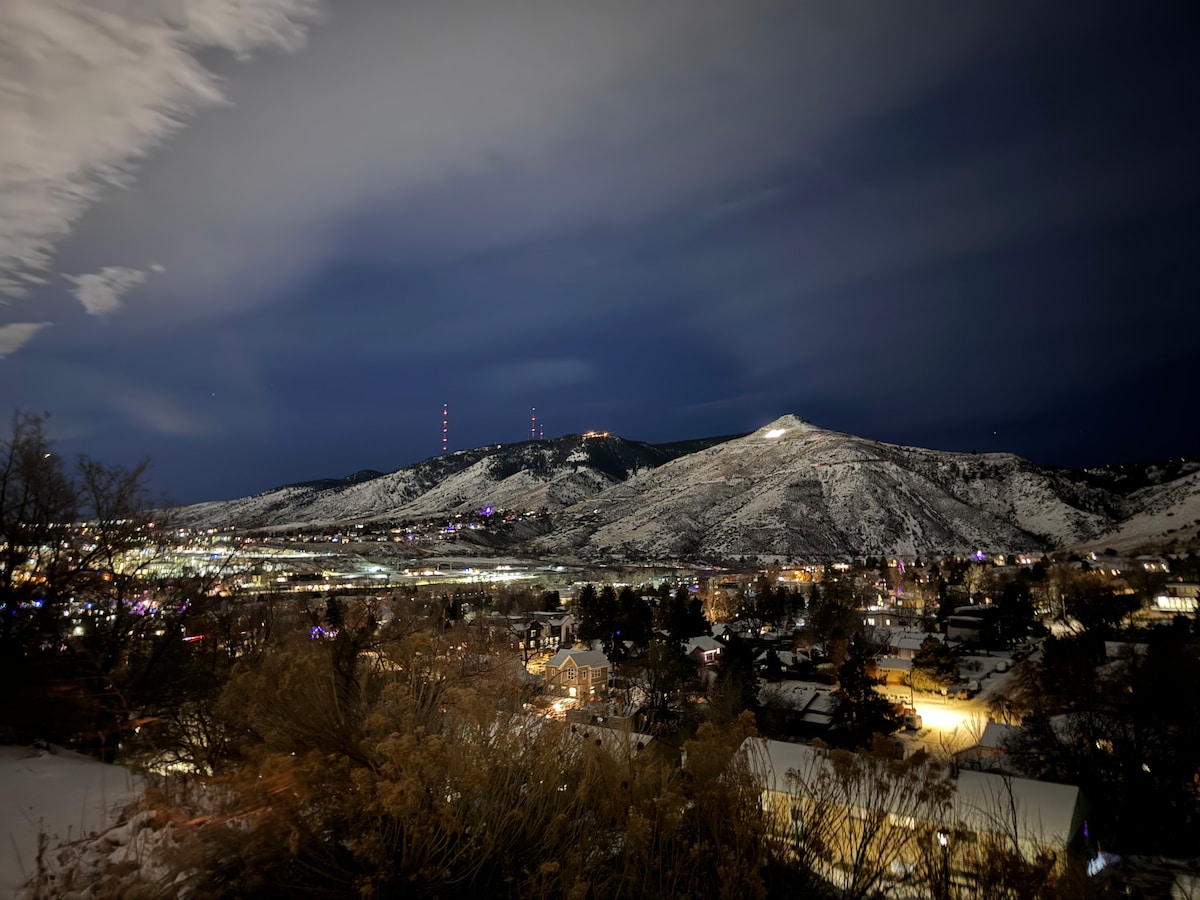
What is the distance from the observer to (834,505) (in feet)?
323

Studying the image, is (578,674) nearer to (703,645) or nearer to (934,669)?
(703,645)

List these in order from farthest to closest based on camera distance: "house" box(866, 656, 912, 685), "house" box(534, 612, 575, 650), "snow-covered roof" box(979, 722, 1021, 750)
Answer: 1. "house" box(534, 612, 575, 650)
2. "house" box(866, 656, 912, 685)
3. "snow-covered roof" box(979, 722, 1021, 750)

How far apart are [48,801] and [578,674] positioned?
Answer: 25246 mm

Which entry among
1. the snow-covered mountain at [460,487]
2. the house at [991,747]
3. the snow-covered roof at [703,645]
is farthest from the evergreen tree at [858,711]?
the snow-covered mountain at [460,487]

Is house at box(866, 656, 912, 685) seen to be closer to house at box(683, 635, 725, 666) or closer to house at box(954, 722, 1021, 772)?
house at box(683, 635, 725, 666)

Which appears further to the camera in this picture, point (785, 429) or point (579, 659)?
point (785, 429)

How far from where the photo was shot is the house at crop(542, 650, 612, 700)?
28391mm

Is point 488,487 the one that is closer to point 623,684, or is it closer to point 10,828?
point 623,684

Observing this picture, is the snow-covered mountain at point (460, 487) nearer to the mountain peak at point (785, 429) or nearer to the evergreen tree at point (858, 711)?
the mountain peak at point (785, 429)

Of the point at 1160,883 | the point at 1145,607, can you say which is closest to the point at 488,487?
the point at 1145,607

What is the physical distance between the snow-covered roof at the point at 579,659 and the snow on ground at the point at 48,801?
80.2ft

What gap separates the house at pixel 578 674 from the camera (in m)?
28.4

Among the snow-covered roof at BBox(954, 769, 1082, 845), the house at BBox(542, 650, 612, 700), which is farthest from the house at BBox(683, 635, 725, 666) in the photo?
the snow-covered roof at BBox(954, 769, 1082, 845)

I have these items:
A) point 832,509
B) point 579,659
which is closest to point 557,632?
point 579,659
